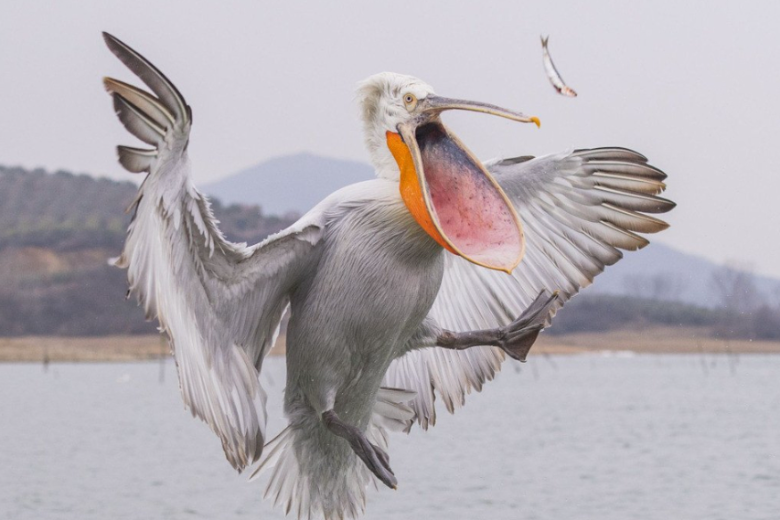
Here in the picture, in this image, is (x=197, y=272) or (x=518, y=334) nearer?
(x=197, y=272)

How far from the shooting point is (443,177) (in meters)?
3.24

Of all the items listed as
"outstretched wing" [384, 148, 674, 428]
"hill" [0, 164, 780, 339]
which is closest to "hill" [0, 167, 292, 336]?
"hill" [0, 164, 780, 339]

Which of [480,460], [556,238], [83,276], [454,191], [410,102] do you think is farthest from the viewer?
[83,276]

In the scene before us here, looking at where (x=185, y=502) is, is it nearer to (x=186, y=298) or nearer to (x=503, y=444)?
(x=503, y=444)

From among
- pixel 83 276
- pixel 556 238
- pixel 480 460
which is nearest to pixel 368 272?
pixel 556 238

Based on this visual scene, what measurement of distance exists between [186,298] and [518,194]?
1.45 meters

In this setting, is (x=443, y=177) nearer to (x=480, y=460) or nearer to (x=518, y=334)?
(x=518, y=334)

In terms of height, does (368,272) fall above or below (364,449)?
above

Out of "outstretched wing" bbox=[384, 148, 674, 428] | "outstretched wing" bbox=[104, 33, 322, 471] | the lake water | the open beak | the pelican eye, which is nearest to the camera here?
the open beak

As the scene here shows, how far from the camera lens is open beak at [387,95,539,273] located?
9.99 ft

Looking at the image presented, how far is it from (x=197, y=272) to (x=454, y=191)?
868 millimetres

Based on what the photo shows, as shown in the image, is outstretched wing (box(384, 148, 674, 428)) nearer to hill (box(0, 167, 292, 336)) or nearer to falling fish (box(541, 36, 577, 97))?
falling fish (box(541, 36, 577, 97))

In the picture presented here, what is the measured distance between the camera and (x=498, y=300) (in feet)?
14.5

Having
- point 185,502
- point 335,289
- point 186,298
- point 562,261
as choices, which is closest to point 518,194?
point 562,261
